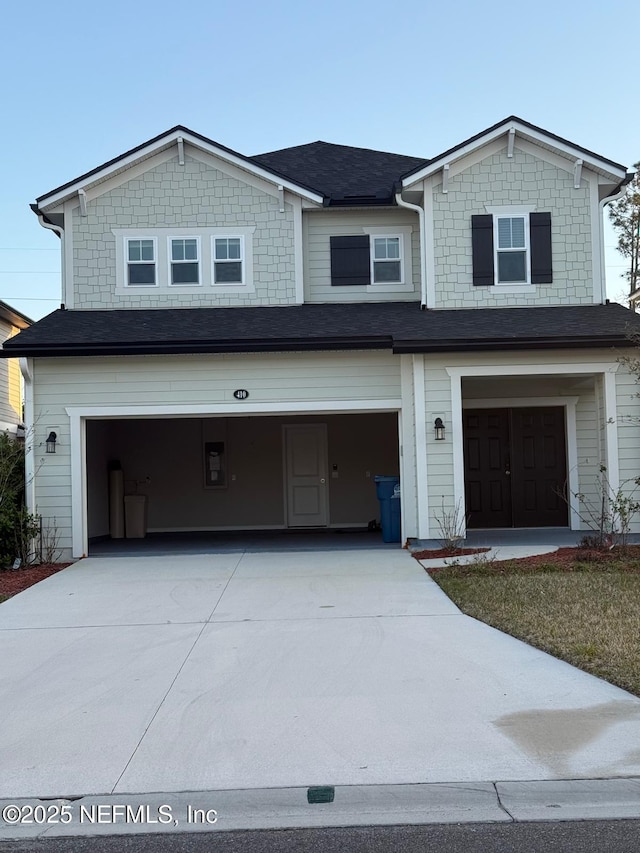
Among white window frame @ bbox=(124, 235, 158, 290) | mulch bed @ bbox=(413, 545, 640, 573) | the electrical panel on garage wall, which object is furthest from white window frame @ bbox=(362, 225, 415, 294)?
mulch bed @ bbox=(413, 545, 640, 573)

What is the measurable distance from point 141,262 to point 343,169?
5522 mm

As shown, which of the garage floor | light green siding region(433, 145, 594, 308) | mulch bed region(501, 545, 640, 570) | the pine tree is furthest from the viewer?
the pine tree

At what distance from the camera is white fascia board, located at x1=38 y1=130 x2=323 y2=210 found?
648 inches

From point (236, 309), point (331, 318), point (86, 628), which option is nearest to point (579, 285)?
point (331, 318)

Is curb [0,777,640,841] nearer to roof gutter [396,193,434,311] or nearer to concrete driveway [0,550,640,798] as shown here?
concrete driveway [0,550,640,798]

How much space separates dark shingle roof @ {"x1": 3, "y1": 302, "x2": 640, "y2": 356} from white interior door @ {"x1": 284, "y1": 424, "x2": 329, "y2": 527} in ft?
14.7

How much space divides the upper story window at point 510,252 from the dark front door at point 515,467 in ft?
8.78

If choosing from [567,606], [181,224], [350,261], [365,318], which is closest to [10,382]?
[181,224]

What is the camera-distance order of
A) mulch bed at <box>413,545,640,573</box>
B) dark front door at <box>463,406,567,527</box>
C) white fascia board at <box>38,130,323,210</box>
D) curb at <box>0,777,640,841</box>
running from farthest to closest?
dark front door at <box>463,406,567,527</box>, white fascia board at <box>38,130,323,210</box>, mulch bed at <box>413,545,640,573</box>, curb at <box>0,777,640,841</box>

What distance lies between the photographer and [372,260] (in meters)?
17.3

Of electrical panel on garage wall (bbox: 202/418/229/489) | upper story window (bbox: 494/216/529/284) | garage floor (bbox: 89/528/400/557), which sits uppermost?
upper story window (bbox: 494/216/529/284)

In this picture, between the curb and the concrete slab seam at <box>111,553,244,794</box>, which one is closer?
the curb

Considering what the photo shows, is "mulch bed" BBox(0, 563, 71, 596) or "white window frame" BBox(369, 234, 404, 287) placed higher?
"white window frame" BBox(369, 234, 404, 287)

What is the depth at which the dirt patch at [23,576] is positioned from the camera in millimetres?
12125
